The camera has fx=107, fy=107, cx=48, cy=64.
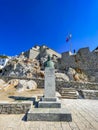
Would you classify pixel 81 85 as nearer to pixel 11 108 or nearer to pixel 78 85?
pixel 78 85

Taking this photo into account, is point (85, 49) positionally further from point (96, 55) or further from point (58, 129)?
point (58, 129)

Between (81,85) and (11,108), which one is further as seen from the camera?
(81,85)

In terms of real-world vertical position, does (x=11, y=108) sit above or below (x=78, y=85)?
below

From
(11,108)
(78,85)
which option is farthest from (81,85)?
(11,108)

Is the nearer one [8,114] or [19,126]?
[19,126]

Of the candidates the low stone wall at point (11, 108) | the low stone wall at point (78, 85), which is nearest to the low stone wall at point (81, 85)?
the low stone wall at point (78, 85)

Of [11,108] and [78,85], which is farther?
[78,85]

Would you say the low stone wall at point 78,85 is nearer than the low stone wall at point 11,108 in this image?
No

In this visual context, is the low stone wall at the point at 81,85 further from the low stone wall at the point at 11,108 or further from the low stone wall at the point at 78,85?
the low stone wall at the point at 11,108

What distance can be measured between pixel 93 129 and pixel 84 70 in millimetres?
22913

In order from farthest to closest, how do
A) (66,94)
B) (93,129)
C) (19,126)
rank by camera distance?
(66,94), (19,126), (93,129)

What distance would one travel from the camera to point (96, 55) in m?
24.9

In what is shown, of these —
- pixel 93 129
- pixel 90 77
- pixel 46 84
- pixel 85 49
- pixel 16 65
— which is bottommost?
pixel 93 129

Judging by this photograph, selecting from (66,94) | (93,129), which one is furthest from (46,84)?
(66,94)
